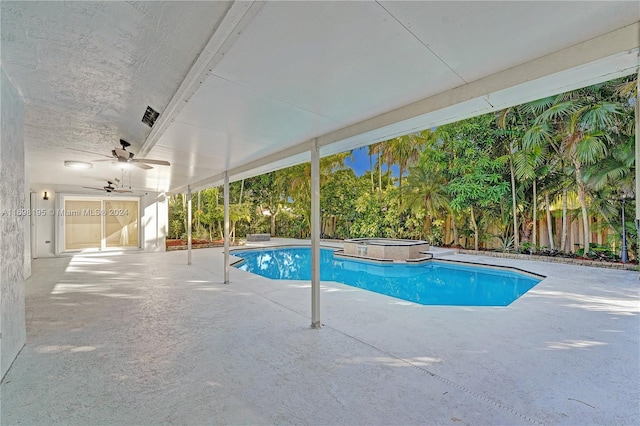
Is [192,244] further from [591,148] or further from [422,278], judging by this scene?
[591,148]

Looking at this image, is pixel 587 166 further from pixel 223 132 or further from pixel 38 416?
pixel 38 416

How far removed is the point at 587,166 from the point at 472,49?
823 centimetres

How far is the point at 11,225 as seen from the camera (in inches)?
110

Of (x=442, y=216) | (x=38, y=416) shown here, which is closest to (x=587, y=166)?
(x=442, y=216)

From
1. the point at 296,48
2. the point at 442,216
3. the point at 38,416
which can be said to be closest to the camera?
the point at 296,48

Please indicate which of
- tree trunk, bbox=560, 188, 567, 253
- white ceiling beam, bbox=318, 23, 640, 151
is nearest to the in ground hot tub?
tree trunk, bbox=560, 188, 567, 253

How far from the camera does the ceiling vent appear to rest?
116 inches

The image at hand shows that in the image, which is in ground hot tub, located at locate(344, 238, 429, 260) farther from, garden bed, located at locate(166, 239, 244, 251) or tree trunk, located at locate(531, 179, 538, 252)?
garden bed, located at locate(166, 239, 244, 251)

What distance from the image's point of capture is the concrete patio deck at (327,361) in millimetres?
2057

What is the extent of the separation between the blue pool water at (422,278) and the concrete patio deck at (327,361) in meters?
1.45

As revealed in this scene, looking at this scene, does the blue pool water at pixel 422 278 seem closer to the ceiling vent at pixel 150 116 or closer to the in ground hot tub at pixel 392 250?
the in ground hot tub at pixel 392 250

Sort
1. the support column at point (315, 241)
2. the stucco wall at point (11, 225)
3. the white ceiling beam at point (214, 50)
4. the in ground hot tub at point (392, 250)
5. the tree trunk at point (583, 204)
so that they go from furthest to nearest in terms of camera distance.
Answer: the in ground hot tub at point (392, 250)
the tree trunk at point (583, 204)
the support column at point (315, 241)
the stucco wall at point (11, 225)
the white ceiling beam at point (214, 50)

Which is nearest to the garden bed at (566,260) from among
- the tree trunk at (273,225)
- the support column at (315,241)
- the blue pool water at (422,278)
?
the blue pool water at (422,278)

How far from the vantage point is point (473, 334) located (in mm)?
3350
